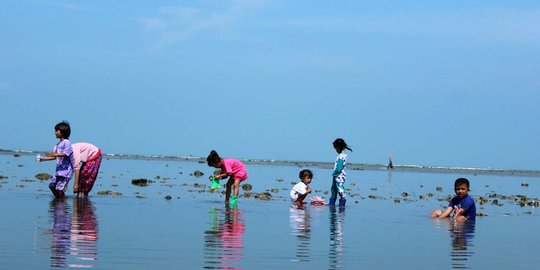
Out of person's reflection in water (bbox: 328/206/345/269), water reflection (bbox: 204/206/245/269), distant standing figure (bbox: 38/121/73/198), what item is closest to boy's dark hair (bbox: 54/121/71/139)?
distant standing figure (bbox: 38/121/73/198)

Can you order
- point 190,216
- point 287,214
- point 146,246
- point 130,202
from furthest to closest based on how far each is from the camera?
point 130,202, point 287,214, point 190,216, point 146,246

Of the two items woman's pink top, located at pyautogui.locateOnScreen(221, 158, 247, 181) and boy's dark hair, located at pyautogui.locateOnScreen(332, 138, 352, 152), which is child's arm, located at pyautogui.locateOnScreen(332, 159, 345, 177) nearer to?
A: boy's dark hair, located at pyautogui.locateOnScreen(332, 138, 352, 152)

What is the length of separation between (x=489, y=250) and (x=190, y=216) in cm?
573

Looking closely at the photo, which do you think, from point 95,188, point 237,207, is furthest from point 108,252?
point 95,188

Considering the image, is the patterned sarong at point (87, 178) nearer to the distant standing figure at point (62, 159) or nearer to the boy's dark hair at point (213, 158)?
the distant standing figure at point (62, 159)

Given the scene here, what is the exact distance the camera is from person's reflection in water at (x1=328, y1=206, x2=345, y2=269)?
33.5 ft

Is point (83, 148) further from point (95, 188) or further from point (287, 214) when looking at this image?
point (287, 214)

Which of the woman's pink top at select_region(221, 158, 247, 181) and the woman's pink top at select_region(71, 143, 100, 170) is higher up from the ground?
the woman's pink top at select_region(71, 143, 100, 170)

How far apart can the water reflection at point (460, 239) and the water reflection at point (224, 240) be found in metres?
2.67

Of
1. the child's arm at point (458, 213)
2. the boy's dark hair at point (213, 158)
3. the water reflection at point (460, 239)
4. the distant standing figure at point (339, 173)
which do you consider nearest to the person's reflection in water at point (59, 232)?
the boy's dark hair at point (213, 158)

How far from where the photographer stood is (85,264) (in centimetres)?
895

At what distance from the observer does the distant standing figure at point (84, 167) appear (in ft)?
67.4

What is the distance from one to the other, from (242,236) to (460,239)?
11.5ft

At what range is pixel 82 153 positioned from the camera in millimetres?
20938
